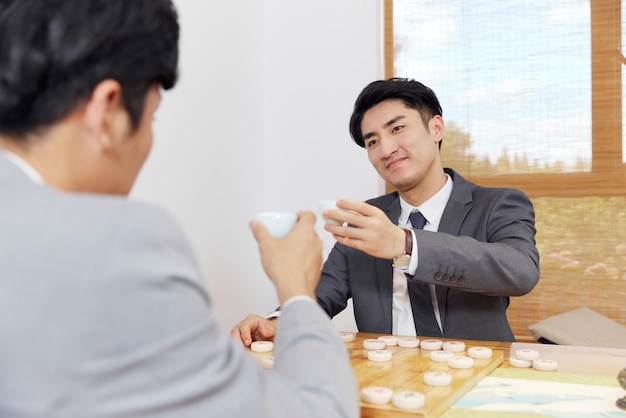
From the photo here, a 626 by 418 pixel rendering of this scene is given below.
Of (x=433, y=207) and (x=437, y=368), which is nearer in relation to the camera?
(x=437, y=368)

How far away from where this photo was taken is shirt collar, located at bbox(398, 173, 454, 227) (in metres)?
2.17

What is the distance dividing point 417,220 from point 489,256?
47 cm

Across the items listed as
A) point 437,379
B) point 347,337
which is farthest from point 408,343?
point 437,379

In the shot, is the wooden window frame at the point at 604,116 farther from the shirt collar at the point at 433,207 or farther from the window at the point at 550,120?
the shirt collar at the point at 433,207

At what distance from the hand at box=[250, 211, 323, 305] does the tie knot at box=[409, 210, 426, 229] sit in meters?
1.25

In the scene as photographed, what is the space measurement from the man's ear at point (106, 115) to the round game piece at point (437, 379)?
675 mm

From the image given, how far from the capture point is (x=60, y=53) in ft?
2.16

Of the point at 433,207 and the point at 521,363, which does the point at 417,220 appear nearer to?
the point at 433,207

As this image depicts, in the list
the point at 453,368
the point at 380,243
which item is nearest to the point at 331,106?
the point at 380,243

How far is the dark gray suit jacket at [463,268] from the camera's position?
169cm

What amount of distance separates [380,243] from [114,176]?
3.02 feet

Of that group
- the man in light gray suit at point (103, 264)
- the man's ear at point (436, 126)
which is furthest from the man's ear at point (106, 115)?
the man's ear at point (436, 126)

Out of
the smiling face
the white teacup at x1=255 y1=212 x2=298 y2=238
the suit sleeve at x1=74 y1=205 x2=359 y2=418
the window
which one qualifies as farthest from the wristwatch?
the window

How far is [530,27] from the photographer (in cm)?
309
